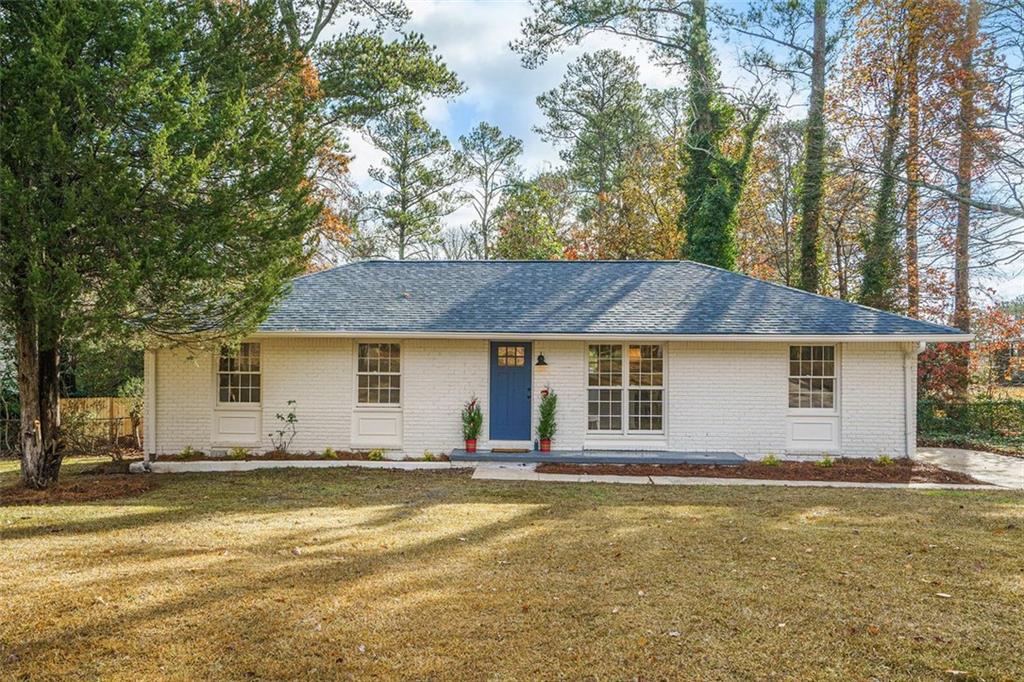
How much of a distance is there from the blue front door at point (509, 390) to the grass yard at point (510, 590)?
13.4 ft

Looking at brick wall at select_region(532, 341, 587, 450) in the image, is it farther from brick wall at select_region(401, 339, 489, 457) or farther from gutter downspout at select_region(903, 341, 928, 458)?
gutter downspout at select_region(903, 341, 928, 458)

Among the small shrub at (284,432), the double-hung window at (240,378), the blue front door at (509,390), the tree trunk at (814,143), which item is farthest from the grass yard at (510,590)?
the tree trunk at (814,143)

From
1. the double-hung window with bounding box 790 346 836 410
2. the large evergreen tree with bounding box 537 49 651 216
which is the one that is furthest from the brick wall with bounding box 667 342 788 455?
the large evergreen tree with bounding box 537 49 651 216

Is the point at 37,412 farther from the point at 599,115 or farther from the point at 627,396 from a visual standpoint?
the point at 599,115

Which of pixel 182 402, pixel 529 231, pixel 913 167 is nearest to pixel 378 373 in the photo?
pixel 182 402

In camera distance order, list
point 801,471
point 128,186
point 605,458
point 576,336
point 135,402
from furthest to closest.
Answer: point 135,402, point 576,336, point 605,458, point 801,471, point 128,186

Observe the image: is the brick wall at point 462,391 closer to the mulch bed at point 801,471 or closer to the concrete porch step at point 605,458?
the concrete porch step at point 605,458

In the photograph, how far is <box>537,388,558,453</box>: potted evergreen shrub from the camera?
12.1m

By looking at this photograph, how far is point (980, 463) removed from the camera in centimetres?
1280

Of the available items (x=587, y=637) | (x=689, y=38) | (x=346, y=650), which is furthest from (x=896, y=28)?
(x=346, y=650)

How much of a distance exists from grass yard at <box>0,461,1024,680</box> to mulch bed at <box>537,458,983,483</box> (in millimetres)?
2331

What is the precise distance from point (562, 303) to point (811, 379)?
201 inches

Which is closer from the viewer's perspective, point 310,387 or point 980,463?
point 310,387

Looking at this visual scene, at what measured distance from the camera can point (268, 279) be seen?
8.96 meters
